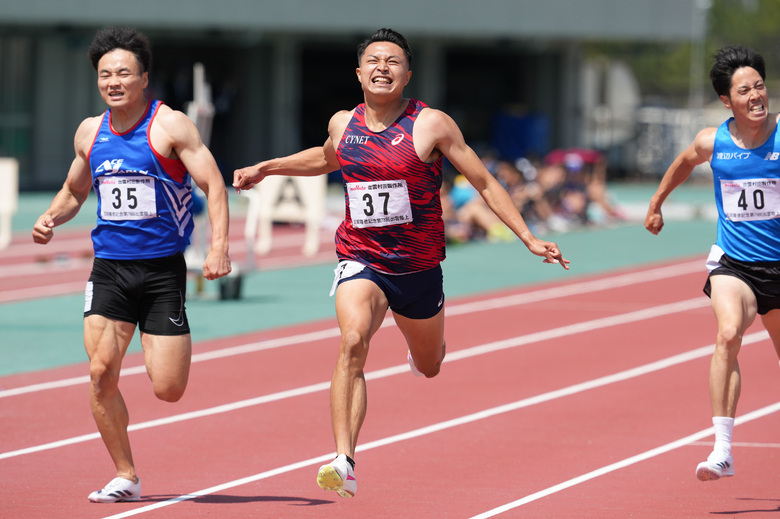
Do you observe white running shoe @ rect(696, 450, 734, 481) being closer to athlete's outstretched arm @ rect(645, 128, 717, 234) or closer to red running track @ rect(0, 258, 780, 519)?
red running track @ rect(0, 258, 780, 519)

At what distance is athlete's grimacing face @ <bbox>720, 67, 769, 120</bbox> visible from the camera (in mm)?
6805

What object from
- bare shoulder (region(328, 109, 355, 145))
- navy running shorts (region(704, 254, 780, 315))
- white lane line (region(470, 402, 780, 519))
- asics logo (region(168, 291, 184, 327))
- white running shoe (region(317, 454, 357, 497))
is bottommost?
white lane line (region(470, 402, 780, 519))

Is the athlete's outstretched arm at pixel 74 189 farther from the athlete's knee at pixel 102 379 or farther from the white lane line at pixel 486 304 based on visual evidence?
the white lane line at pixel 486 304

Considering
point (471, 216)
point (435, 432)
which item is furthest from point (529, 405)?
point (471, 216)

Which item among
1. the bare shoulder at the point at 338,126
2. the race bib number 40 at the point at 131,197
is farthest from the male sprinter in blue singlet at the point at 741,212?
the race bib number 40 at the point at 131,197

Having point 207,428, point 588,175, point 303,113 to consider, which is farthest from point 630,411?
point 303,113

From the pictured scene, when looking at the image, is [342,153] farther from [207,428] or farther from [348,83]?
[348,83]

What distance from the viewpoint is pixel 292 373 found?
10.8 metres

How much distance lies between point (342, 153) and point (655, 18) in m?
37.8

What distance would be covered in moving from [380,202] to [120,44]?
1.50 m

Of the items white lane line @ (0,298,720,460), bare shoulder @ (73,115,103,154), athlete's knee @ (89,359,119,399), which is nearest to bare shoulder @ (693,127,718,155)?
bare shoulder @ (73,115,103,154)

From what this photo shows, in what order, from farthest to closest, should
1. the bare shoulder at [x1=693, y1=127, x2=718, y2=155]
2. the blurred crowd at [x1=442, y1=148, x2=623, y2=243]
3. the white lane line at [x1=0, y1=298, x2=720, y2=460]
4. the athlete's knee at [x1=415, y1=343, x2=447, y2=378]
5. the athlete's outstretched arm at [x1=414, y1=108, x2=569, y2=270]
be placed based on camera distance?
1. the blurred crowd at [x1=442, y1=148, x2=623, y2=243]
2. the white lane line at [x1=0, y1=298, x2=720, y2=460]
3. the athlete's knee at [x1=415, y1=343, x2=447, y2=378]
4. the bare shoulder at [x1=693, y1=127, x2=718, y2=155]
5. the athlete's outstretched arm at [x1=414, y1=108, x2=569, y2=270]

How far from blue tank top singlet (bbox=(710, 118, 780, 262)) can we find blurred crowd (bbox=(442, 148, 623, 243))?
52.9 feet

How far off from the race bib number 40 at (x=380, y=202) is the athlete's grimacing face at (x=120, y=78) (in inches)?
45.4
